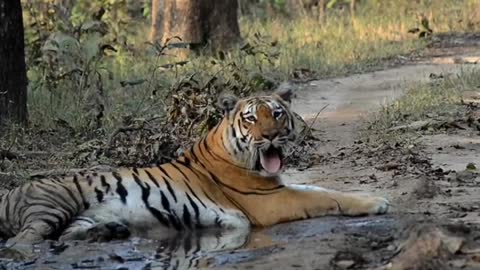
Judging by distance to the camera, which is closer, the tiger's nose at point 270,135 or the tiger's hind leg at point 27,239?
the tiger's hind leg at point 27,239

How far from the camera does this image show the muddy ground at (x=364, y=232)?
475 cm

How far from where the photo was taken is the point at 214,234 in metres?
6.06

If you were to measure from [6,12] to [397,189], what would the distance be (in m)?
4.49

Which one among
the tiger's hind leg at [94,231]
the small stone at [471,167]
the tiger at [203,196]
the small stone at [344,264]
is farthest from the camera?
the small stone at [471,167]

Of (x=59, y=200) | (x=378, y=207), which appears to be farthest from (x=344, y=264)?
(x=59, y=200)

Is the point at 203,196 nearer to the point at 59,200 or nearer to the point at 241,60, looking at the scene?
the point at 59,200

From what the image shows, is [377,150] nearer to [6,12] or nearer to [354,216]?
[354,216]

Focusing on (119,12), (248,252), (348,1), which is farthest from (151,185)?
(348,1)

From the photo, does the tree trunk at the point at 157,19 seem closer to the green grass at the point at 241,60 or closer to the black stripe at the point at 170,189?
the green grass at the point at 241,60

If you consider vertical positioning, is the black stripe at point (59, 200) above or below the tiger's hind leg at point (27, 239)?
above

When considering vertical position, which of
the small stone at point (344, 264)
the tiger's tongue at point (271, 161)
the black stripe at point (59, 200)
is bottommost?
the small stone at point (344, 264)

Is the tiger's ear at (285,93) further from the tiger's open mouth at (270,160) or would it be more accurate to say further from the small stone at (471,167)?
the small stone at (471,167)

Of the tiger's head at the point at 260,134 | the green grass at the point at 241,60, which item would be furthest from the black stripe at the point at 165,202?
the green grass at the point at 241,60

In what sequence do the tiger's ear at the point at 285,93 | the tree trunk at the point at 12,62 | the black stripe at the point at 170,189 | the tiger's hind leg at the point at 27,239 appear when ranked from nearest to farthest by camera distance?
the tiger's hind leg at the point at 27,239, the black stripe at the point at 170,189, the tiger's ear at the point at 285,93, the tree trunk at the point at 12,62
